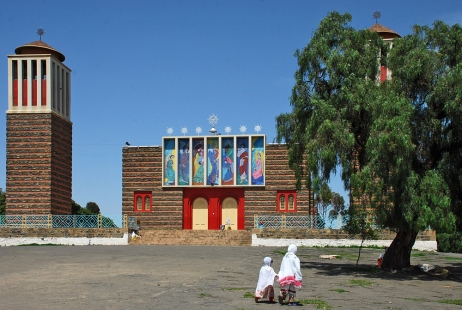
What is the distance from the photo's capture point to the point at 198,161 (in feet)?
122

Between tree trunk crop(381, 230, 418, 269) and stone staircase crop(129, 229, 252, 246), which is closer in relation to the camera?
tree trunk crop(381, 230, 418, 269)

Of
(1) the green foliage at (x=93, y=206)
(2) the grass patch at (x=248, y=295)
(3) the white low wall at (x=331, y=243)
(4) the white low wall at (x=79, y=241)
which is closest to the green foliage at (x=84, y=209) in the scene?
(1) the green foliage at (x=93, y=206)

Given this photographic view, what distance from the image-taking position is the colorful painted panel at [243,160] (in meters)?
36.6

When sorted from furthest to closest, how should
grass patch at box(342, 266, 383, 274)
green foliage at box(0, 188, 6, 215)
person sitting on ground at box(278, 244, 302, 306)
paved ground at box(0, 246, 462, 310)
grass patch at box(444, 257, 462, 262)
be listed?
green foliage at box(0, 188, 6, 215) < grass patch at box(444, 257, 462, 262) < grass patch at box(342, 266, 383, 274) < paved ground at box(0, 246, 462, 310) < person sitting on ground at box(278, 244, 302, 306)

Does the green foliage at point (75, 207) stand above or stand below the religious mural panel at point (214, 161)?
below

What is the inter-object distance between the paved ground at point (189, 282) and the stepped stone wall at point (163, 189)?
12.8 meters

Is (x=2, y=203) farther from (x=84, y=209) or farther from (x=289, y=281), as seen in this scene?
(x=289, y=281)

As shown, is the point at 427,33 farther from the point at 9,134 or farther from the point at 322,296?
the point at 9,134

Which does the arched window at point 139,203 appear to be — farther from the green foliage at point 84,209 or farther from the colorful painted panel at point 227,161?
the green foliage at point 84,209

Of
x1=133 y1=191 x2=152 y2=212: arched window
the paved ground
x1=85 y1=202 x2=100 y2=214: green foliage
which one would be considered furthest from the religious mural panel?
x1=85 y1=202 x2=100 y2=214: green foliage

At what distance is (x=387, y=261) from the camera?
19.0m

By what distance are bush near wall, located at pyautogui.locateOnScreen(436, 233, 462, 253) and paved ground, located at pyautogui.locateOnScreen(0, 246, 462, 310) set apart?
4.74 m

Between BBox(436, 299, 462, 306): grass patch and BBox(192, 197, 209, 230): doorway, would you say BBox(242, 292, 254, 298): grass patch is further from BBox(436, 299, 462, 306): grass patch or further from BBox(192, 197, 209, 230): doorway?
BBox(192, 197, 209, 230): doorway

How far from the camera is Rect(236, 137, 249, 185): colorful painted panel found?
36.6 metres
